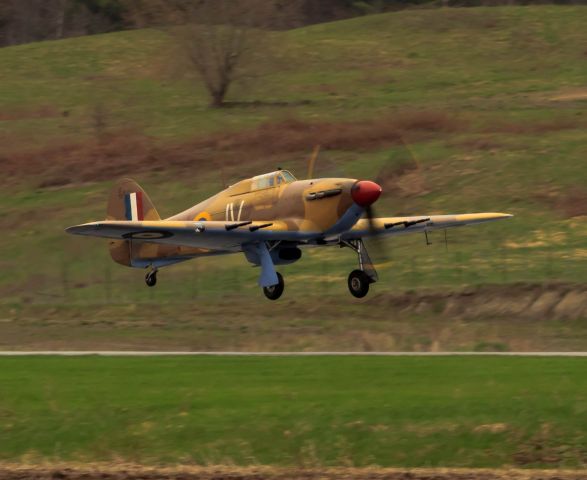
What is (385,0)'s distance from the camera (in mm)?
132250

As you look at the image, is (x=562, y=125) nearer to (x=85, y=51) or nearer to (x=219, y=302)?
(x=219, y=302)

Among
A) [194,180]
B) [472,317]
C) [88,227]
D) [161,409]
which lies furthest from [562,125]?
[161,409]

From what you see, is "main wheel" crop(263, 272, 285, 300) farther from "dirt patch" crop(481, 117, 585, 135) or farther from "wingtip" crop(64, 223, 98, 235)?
"dirt patch" crop(481, 117, 585, 135)

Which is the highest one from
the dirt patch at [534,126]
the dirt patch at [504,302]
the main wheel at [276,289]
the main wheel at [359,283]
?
the main wheel at [359,283]

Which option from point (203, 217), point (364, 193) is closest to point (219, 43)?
point (203, 217)

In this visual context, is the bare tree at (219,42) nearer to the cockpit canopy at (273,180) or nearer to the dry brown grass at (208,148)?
the dry brown grass at (208,148)

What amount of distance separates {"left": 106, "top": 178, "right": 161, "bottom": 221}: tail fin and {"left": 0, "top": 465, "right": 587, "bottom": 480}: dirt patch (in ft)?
64.3

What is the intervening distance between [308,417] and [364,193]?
36.8 feet

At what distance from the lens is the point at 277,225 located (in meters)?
38.1

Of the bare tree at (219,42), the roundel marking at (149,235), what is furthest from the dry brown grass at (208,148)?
the roundel marking at (149,235)

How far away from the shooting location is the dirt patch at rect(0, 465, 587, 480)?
74.5ft

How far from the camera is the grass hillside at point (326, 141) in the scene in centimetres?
5734

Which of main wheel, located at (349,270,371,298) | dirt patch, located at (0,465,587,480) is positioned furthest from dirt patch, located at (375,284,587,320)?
dirt patch, located at (0,465,587,480)

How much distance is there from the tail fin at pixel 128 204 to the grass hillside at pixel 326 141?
7.96 meters
